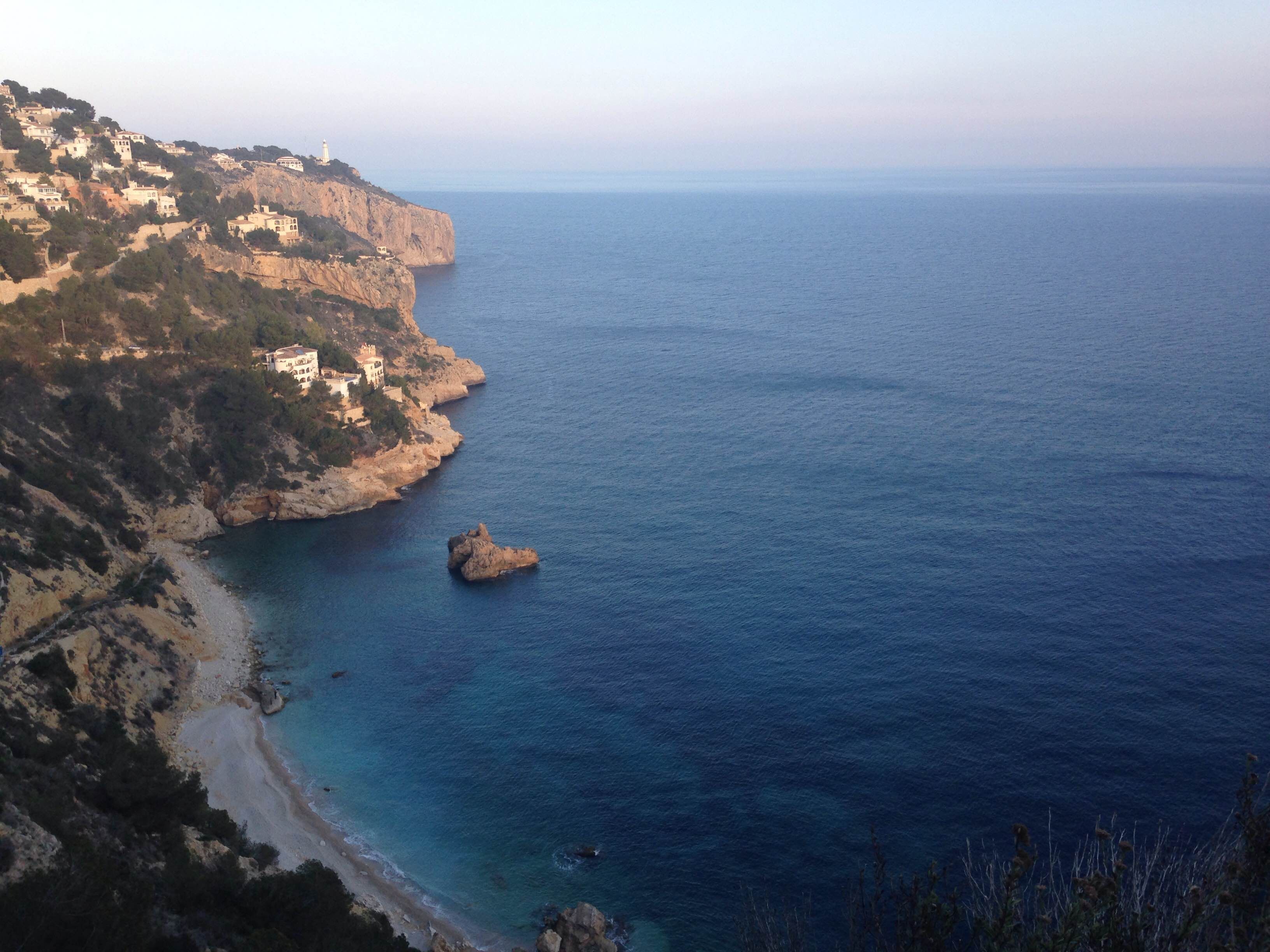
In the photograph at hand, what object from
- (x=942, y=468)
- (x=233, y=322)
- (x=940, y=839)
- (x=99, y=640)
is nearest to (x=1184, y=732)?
(x=940, y=839)

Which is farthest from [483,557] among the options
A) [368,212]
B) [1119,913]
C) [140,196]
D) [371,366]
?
[368,212]

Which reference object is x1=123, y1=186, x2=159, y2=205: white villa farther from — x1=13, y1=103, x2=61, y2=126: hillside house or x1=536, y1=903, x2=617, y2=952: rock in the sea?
x1=536, y1=903, x2=617, y2=952: rock in the sea

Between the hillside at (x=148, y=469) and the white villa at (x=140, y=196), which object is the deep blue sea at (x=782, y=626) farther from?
the white villa at (x=140, y=196)

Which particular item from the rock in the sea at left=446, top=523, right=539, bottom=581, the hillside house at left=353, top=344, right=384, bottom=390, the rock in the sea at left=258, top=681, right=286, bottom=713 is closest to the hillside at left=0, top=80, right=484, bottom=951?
the hillside house at left=353, top=344, right=384, bottom=390

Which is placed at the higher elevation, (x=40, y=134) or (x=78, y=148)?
(x=40, y=134)

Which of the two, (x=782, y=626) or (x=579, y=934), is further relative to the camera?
(x=782, y=626)

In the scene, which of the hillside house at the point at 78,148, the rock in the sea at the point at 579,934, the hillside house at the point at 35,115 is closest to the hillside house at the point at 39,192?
the hillside house at the point at 78,148

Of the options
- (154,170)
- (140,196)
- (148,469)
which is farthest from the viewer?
(154,170)

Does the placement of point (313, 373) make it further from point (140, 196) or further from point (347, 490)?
point (140, 196)

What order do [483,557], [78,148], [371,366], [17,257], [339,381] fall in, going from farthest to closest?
[78,148]
[371,366]
[339,381]
[17,257]
[483,557]
